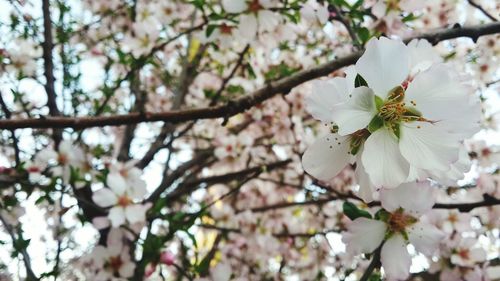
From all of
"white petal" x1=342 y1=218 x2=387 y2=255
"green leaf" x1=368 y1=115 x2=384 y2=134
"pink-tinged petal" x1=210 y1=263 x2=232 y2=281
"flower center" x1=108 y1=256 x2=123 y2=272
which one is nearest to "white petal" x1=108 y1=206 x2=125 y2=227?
"flower center" x1=108 y1=256 x2=123 y2=272

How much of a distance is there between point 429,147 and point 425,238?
0.45 meters

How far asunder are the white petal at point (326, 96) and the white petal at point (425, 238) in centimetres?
47

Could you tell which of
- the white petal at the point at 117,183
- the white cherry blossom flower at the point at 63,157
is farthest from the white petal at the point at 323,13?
the white cherry blossom flower at the point at 63,157

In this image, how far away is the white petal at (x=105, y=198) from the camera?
5.39 ft

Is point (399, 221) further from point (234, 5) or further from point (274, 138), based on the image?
point (274, 138)

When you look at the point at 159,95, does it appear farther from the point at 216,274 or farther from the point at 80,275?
the point at 216,274

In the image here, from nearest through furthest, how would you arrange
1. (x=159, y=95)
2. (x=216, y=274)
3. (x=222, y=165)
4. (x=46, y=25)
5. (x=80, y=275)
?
(x=216, y=274) < (x=46, y=25) < (x=80, y=275) < (x=222, y=165) < (x=159, y=95)

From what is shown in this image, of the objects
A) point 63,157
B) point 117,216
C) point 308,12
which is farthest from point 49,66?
point 308,12

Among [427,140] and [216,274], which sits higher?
[427,140]

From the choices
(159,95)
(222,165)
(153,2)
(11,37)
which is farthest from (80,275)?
(153,2)

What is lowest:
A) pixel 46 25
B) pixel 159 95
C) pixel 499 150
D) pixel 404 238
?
pixel 499 150

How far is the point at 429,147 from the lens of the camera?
62cm

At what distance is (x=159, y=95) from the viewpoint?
10.6ft

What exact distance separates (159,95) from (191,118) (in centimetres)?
239
